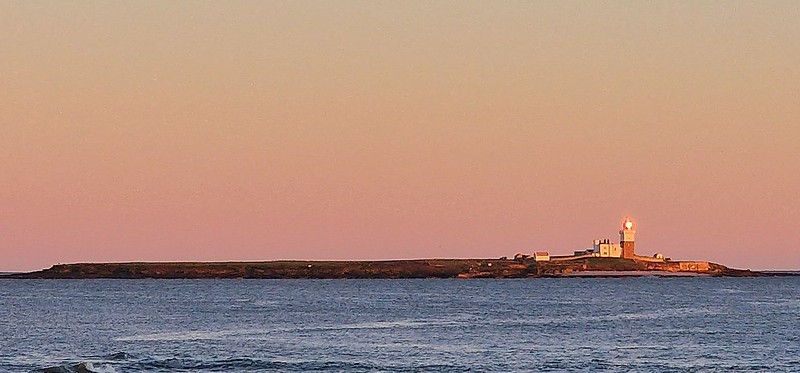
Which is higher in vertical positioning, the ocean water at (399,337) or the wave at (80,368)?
the ocean water at (399,337)

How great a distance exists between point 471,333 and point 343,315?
77.5 ft

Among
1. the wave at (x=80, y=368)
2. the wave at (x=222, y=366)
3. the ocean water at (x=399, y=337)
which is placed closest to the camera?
the wave at (x=80, y=368)

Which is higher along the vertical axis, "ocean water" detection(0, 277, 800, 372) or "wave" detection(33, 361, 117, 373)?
"ocean water" detection(0, 277, 800, 372)

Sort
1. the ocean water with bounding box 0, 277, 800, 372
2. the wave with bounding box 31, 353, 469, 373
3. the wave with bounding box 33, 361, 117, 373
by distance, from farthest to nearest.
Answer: the ocean water with bounding box 0, 277, 800, 372 < the wave with bounding box 31, 353, 469, 373 < the wave with bounding box 33, 361, 117, 373

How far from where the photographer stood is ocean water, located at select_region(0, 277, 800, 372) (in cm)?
6181

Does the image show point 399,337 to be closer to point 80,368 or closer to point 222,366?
point 222,366

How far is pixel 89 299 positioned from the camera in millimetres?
140500

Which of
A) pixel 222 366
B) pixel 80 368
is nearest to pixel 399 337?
pixel 222 366

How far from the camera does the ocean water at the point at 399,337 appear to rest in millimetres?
61812

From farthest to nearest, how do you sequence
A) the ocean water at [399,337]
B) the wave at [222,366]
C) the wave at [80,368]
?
the ocean water at [399,337], the wave at [222,366], the wave at [80,368]

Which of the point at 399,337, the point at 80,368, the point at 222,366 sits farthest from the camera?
the point at 399,337

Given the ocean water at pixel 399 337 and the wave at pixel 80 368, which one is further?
the ocean water at pixel 399 337

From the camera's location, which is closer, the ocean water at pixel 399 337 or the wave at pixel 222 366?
the wave at pixel 222 366

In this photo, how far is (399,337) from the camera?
7831cm
